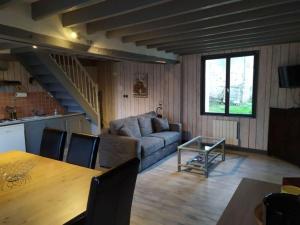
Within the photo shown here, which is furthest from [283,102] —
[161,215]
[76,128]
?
[76,128]

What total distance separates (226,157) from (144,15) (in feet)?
11.2

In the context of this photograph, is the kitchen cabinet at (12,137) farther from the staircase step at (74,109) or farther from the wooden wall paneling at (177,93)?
the wooden wall paneling at (177,93)

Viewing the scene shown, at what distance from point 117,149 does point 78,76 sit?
2.42 meters

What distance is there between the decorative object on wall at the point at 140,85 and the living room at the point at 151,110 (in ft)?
0.11

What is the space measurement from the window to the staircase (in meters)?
2.79

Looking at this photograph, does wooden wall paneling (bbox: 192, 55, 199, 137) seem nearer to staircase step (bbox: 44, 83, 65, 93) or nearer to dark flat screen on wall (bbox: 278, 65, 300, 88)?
dark flat screen on wall (bbox: 278, 65, 300, 88)

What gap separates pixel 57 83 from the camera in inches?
198

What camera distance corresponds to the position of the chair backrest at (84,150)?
2.32 metres

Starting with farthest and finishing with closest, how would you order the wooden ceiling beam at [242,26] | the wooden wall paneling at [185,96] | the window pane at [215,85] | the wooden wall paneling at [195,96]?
the wooden wall paneling at [185,96] < the wooden wall paneling at [195,96] < the window pane at [215,85] < the wooden ceiling beam at [242,26]

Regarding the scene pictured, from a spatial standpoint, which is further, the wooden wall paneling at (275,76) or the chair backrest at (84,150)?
the wooden wall paneling at (275,76)

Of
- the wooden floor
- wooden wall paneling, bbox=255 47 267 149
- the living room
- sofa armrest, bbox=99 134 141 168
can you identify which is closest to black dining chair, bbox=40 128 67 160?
the living room

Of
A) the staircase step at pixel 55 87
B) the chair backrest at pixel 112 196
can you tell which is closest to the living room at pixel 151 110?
the chair backrest at pixel 112 196

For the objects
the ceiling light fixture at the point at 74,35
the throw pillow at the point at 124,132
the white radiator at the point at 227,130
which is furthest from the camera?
the white radiator at the point at 227,130

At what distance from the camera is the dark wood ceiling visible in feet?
7.38
